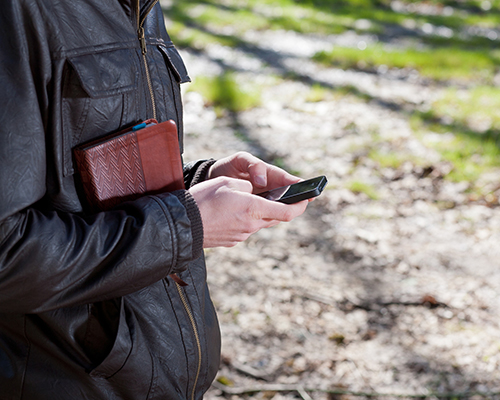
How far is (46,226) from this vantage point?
98 centimetres

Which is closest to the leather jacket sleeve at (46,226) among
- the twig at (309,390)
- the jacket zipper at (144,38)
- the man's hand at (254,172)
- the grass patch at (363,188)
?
the jacket zipper at (144,38)

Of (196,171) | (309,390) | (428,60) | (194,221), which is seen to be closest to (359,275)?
(309,390)

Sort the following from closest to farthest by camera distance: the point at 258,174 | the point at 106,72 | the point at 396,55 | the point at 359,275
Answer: the point at 106,72
the point at 258,174
the point at 359,275
the point at 396,55

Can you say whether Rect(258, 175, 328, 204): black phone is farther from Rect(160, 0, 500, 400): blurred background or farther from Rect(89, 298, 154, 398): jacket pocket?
Rect(160, 0, 500, 400): blurred background

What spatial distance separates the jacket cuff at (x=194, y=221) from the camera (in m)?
1.12

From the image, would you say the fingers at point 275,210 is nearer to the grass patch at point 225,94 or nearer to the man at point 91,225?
the man at point 91,225

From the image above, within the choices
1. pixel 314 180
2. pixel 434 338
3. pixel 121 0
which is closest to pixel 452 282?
pixel 434 338

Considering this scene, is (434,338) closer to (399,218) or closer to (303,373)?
(303,373)

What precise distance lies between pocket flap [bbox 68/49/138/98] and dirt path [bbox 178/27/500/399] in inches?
72.1

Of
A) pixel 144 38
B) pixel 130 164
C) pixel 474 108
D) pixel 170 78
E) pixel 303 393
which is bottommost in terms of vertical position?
pixel 303 393

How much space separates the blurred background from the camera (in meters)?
2.72

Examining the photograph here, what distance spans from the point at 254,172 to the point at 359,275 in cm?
210

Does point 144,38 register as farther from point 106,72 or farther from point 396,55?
point 396,55

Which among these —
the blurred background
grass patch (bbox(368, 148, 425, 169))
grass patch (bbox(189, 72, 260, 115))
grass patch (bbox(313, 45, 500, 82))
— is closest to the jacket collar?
the blurred background
